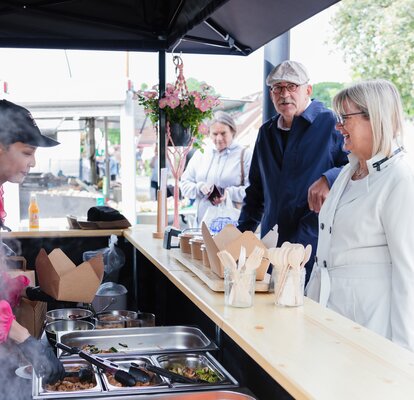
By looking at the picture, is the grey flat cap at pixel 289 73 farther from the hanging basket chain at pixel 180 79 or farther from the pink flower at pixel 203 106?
the hanging basket chain at pixel 180 79

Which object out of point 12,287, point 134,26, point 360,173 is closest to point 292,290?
point 360,173

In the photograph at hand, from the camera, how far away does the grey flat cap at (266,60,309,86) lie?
326 cm

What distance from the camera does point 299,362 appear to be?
4.71 ft

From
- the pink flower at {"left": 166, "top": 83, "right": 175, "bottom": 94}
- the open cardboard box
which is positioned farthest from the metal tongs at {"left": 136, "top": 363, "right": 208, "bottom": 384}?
the pink flower at {"left": 166, "top": 83, "right": 175, "bottom": 94}

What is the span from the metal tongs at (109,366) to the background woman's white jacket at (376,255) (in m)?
0.88

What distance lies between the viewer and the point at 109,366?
1963mm

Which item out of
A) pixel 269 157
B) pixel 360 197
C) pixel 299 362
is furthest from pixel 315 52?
pixel 299 362

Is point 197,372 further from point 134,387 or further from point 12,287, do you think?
point 12,287

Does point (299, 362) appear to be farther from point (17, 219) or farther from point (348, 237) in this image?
point (17, 219)

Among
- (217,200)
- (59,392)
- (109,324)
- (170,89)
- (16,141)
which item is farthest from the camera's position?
(217,200)

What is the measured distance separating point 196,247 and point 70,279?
2.05ft

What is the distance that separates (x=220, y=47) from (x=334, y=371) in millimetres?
3515

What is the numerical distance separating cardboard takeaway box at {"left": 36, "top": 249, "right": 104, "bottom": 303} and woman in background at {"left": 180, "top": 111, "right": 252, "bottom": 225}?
2057 millimetres

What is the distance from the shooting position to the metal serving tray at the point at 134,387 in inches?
70.7
